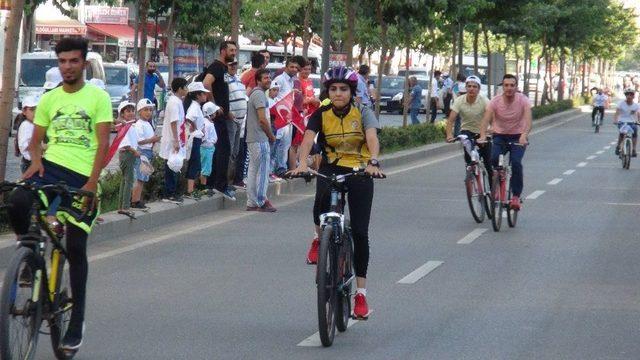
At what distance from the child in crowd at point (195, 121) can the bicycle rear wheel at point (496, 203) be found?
326 cm

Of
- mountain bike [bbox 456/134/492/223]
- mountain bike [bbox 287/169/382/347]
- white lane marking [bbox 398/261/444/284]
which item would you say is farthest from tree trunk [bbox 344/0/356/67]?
mountain bike [bbox 287/169/382/347]

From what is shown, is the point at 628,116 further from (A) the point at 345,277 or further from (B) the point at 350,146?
(A) the point at 345,277

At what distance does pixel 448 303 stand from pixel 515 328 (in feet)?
3.74

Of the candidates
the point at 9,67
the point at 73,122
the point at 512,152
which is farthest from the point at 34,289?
the point at 512,152

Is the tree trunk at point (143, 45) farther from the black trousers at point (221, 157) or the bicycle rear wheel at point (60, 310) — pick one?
the bicycle rear wheel at point (60, 310)

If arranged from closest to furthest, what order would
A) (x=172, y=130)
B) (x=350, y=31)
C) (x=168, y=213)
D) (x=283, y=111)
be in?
(x=168, y=213) → (x=172, y=130) → (x=283, y=111) → (x=350, y=31)

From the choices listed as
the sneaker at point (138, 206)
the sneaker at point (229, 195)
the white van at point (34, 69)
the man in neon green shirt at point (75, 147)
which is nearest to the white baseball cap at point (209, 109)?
the sneaker at point (229, 195)

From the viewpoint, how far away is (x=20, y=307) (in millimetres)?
7133

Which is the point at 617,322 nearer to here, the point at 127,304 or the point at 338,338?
the point at 338,338

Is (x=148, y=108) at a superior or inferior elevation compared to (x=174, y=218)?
superior

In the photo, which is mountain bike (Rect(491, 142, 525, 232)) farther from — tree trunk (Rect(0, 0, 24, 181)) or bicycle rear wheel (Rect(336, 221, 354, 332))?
bicycle rear wheel (Rect(336, 221, 354, 332))

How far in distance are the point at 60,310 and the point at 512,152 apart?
9306mm

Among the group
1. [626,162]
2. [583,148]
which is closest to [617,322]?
[626,162]

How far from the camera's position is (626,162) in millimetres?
28000
